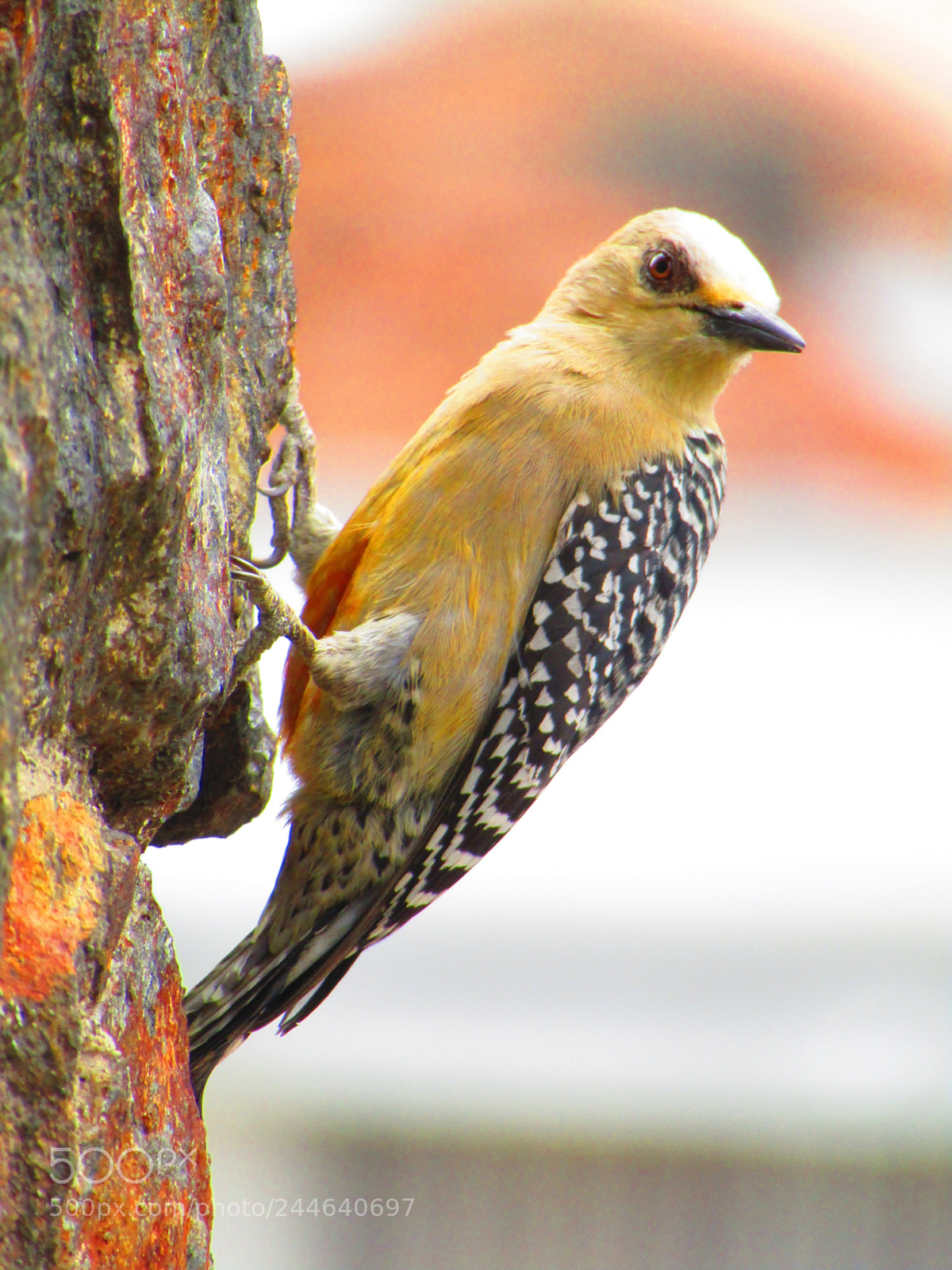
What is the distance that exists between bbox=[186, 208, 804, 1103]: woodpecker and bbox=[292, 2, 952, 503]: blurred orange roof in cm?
512

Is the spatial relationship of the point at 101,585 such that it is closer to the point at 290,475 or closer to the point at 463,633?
the point at 463,633

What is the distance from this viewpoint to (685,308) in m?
4.10

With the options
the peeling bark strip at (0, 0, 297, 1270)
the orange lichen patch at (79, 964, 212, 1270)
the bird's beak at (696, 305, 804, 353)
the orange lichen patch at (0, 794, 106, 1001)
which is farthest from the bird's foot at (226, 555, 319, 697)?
the bird's beak at (696, 305, 804, 353)

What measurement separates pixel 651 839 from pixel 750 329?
6.23m

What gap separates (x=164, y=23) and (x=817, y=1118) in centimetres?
894

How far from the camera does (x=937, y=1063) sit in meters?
9.49

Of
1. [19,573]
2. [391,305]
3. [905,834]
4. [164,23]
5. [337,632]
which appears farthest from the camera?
[905,834]

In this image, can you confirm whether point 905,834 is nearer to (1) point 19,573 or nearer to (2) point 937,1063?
(2) point 937,1063

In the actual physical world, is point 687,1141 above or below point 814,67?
below

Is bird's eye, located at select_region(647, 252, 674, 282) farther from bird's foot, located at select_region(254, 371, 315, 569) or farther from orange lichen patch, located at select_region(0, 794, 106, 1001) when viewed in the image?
orange lichen patch, located at select_region(0, 794, 106, 1001)

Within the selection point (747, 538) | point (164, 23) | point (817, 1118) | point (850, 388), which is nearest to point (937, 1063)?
point (817, 1118)

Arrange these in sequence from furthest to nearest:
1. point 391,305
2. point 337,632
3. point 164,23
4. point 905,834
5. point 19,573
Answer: point 905,834 → point 391,305 → point 337,632 → point 164,23 → point 19,573

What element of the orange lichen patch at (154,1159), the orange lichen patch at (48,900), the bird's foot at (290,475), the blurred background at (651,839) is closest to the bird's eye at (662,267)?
the bird's foot at (290,475)

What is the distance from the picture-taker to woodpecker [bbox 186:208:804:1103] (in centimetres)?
363
